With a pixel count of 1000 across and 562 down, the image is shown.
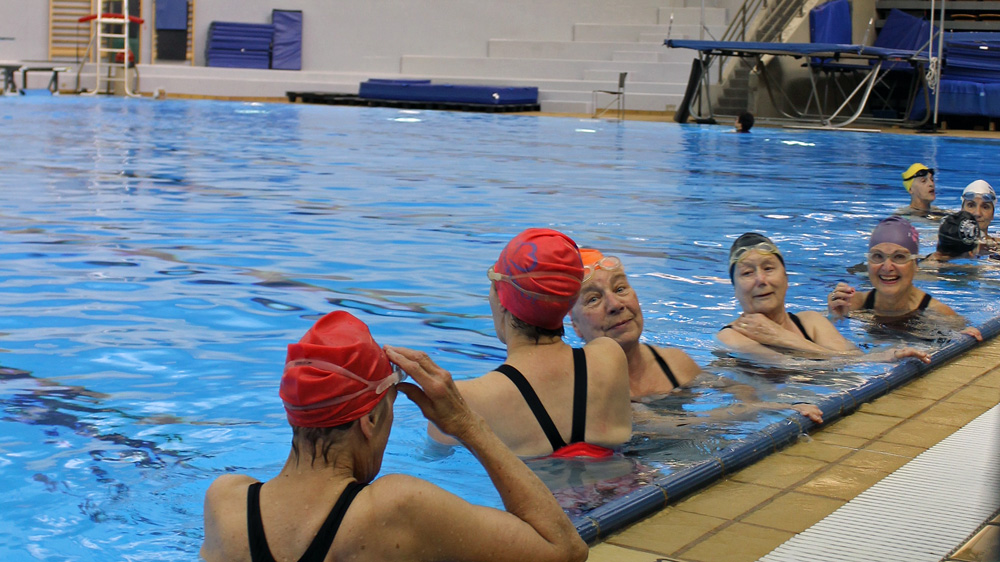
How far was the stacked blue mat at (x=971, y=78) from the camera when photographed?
2092 centimetres

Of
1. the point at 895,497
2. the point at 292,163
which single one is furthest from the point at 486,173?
the point at 895,497

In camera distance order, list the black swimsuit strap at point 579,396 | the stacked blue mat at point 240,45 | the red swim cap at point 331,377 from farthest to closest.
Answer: the stacked blue mat at point 240,45 < the black swimsuit strap at point 579,396 < the red swim cap at point 331,377

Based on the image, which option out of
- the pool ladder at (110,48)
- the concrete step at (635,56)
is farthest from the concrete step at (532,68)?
the pool ladder at (110,48)

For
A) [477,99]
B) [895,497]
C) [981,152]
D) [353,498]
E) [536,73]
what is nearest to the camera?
[353,498]

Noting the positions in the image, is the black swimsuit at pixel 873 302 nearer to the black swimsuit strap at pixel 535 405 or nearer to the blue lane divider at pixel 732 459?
the blue lane divider at pixel 732 459

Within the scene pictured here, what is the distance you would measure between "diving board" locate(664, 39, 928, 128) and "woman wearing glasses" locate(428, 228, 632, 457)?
1703 cm

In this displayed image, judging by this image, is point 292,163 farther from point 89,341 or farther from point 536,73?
point 536,73

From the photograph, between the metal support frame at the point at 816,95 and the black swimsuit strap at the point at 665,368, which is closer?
the black swimsuit strap at the point at 665,368

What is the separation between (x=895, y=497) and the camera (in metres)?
2.90

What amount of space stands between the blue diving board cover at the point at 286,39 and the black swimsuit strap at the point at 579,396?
1130 inches

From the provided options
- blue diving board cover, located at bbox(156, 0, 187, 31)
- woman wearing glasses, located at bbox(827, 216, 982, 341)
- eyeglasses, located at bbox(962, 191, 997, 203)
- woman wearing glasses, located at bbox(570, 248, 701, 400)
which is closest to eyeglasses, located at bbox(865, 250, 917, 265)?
woman wearing glasses, located at bbox(827, 216, 982, 341)

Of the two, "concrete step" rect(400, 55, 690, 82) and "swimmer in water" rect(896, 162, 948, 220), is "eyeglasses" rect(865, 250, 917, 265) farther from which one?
"concrete step" rect(400, 55, 690, 82)

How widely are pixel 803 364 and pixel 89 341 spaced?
3.38 metres

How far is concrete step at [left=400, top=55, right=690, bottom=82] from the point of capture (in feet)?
87.4
